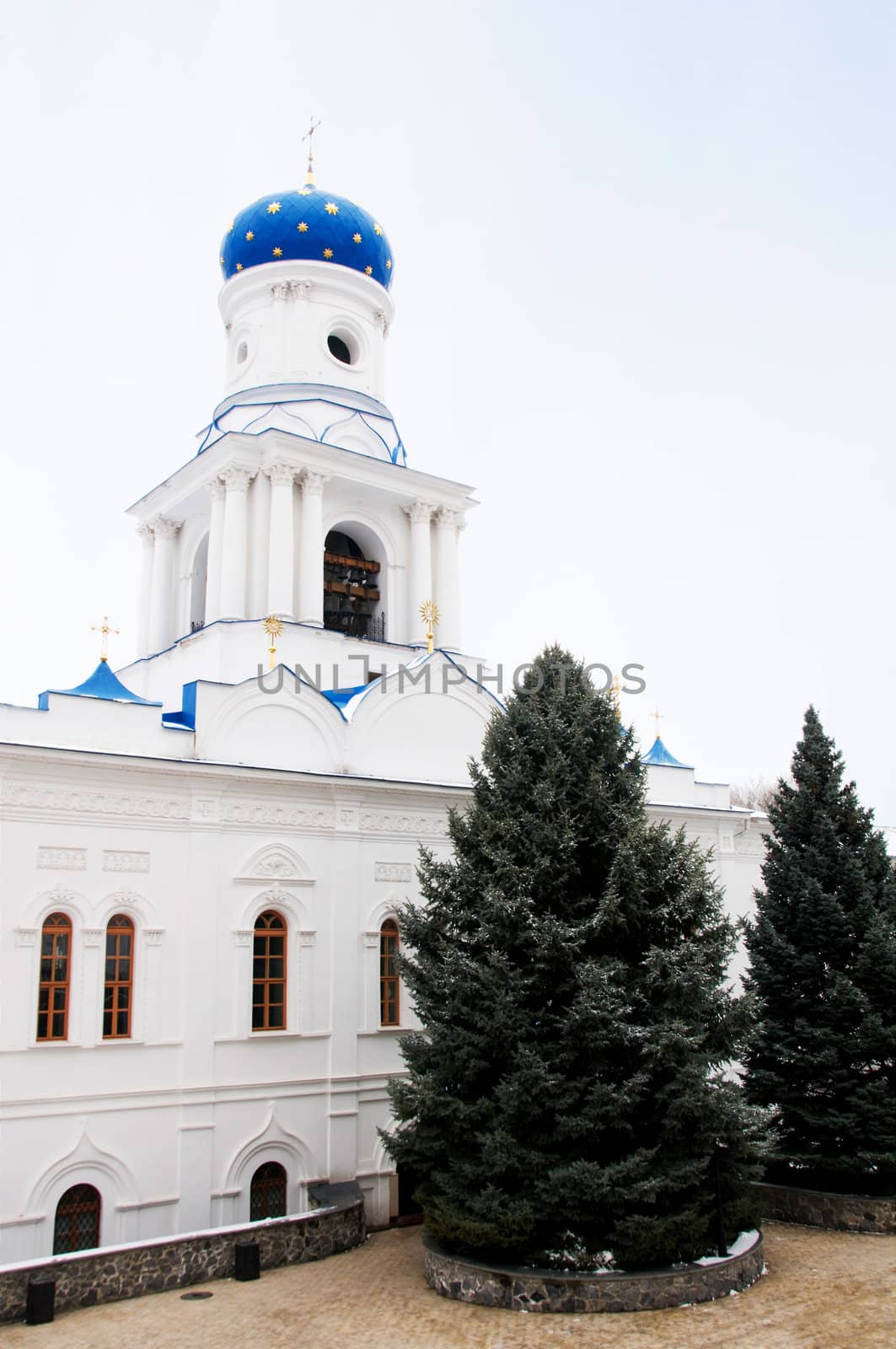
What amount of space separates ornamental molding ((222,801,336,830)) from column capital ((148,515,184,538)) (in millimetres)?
7081

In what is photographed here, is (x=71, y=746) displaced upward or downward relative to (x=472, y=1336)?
upward

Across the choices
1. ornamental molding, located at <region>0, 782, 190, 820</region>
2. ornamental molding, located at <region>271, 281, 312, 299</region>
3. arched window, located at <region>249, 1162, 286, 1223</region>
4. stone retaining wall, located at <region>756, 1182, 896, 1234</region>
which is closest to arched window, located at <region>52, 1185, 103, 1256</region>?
arched window, located at <region>249, 1162, 286, 1223</region>

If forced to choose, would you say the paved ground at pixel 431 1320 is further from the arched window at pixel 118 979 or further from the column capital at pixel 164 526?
the column capital at pixel 164 526

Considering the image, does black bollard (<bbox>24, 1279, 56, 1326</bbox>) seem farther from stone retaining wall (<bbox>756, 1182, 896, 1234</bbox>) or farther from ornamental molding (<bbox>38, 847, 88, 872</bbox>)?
stone retaining wall (<bbox>756, 1182, 896, 1234</bbox>)

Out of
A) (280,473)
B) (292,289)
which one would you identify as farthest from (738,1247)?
(292,289)

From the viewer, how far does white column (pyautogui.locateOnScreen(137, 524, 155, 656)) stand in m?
19.1

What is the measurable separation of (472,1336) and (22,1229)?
16.4ft

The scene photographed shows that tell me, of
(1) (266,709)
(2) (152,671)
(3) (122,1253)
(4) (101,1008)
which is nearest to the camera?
(3) (122,1253)

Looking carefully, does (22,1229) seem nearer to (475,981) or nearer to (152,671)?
(475,981)

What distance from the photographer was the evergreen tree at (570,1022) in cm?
1068

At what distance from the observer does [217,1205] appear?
42.3ft

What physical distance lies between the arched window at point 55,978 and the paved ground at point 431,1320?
2.91m

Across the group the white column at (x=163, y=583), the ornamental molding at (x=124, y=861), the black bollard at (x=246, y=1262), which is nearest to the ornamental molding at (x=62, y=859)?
the ornamental molding at (x=124, y=861)

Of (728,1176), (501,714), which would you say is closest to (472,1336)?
(728,1176)
